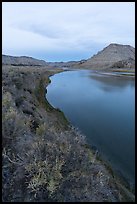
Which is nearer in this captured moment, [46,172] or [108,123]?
[46,172]

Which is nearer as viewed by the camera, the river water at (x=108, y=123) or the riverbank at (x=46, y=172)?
the riverbank at (x=46, y=172)

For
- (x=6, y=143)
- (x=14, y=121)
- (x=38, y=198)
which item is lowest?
(x=38, y=198)

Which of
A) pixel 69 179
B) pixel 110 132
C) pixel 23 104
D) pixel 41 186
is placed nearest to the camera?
pixel 41 186

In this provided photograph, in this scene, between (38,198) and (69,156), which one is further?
(69,156)

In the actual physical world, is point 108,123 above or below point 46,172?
below

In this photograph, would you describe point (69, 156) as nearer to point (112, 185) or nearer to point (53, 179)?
point (53, 179)

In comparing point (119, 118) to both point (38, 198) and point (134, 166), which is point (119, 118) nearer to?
point (134, 166)

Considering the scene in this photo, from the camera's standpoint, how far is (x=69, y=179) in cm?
635

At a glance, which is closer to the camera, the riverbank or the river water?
the riverbank

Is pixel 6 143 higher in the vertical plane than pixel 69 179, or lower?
higher

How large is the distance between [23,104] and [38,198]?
9004mm

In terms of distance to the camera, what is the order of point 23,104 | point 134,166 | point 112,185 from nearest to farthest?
1. point 112,185
2. point 134,166
3. point 23,104

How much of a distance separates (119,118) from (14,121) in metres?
12.9

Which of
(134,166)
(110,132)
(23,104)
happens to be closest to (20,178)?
(134,166)
